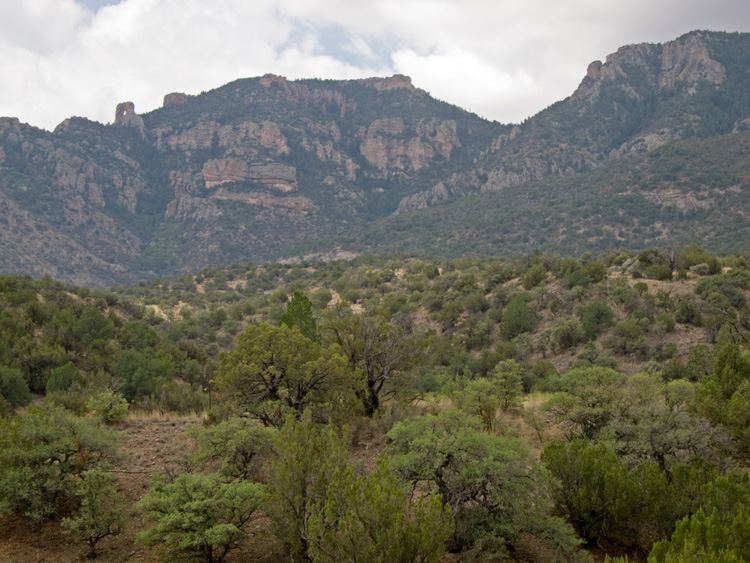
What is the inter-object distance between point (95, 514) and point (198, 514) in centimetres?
185

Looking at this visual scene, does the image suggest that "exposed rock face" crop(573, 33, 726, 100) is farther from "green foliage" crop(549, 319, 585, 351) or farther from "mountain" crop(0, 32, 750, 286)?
"green foliage" crop(549, 319, 585, 351)

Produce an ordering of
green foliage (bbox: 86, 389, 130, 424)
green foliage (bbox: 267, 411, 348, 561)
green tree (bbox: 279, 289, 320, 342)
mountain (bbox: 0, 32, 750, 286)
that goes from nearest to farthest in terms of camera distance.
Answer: green foliage (bbox: 267, 411, 348, 561), green foliage (bbox: 86, 389, 130, 424), green tree (bbox: 279, 289, 320, 342), mountain (bbox: 0, 32, 750, 286)

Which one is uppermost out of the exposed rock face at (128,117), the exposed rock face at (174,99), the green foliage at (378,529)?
the exposed rock face at (174,99)

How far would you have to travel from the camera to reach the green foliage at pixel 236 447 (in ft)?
30.1

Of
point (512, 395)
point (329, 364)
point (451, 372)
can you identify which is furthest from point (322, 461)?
point (451, 372)

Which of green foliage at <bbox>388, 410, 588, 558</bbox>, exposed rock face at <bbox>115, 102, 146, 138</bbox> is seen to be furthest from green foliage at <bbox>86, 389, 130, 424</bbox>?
exposed rock face at <bbox>115, 102, 146, 138</bbox>

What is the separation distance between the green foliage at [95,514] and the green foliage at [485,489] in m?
4.54

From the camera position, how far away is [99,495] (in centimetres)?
794

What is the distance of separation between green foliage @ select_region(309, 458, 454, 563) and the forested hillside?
24 millimetres

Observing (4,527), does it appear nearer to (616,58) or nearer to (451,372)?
(451,372)

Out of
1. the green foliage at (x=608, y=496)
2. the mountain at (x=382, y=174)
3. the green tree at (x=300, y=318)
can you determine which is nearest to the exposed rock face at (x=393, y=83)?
the mountain at (x=382, y=174)

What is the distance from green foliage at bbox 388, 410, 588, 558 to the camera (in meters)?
7.35

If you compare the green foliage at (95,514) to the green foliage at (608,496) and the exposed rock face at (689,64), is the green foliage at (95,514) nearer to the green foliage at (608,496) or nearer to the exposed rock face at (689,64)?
the green foliage at (608,496)

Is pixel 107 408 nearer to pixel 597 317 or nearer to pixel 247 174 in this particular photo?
pixel 597 317
